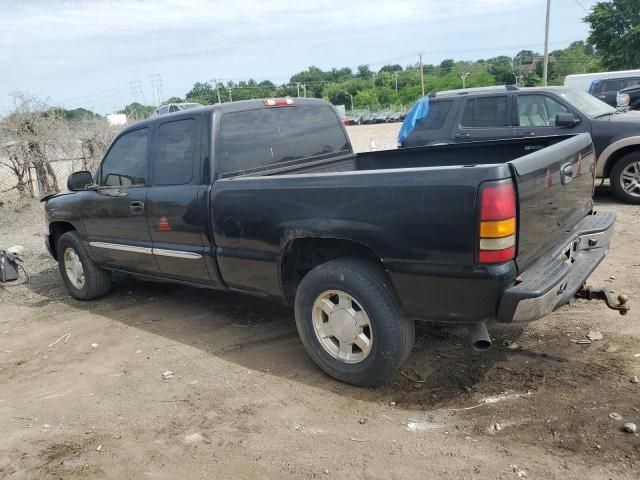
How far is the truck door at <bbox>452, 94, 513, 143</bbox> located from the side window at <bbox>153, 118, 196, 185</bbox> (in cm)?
520

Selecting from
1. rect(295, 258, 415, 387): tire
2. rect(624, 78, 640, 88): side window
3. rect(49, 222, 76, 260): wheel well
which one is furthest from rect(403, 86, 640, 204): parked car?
rect(624, 78, 640, 88): side window

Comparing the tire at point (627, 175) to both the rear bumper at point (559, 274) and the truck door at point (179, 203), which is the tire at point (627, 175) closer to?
the rear bumper at point (559, 274)

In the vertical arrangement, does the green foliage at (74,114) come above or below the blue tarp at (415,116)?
above

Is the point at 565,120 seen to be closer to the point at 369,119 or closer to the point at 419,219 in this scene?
the point at 419,219

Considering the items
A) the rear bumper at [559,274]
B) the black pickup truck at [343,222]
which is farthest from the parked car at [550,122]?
the rear bumper at [559,274]

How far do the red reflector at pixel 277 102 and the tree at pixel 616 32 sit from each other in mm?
36234

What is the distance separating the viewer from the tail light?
9.53 feet

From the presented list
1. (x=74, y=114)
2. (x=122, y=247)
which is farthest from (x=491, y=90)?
(x=74, y=114)

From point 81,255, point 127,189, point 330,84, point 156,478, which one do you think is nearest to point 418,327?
point 156,478

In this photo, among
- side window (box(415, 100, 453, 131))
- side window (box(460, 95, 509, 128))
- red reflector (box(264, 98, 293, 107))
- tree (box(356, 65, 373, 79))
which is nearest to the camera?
red reflector (box(264, 98, 293, 107))

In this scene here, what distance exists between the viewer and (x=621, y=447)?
9.35 ft

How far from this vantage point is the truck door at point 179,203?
14.7 ft

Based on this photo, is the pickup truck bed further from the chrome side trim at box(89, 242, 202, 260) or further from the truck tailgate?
the chrome side trim at box(89, 242, 202, 260)

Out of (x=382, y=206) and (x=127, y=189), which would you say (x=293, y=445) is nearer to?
(x=382, y=206)
